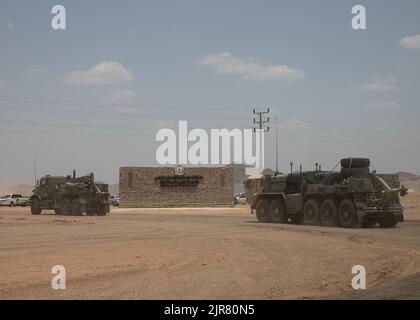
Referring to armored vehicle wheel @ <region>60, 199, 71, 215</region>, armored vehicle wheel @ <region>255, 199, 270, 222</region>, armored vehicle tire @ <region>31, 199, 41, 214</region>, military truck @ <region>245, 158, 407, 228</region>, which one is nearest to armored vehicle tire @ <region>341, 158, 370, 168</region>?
military truck @ <region>245, 158, 407, 228</region>

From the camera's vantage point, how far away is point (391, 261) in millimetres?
13984

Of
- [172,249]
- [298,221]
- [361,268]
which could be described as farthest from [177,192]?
[361,268]

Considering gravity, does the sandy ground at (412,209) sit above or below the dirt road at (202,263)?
below

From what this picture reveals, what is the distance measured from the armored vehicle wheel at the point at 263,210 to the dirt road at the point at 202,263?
27.3 ft

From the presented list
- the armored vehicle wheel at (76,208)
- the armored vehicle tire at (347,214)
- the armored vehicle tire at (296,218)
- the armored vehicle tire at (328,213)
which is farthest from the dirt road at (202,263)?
the armored vehicle wheel at (76,208)

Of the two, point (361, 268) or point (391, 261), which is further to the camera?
point (391, 261)

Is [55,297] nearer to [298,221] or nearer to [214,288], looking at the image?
[214,288]

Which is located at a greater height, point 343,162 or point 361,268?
point 343,162

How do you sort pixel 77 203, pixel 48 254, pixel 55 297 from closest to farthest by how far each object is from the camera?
pixel 55 297 < pixel 48 254 < pixel 77 203

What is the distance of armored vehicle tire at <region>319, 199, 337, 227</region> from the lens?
2602cm

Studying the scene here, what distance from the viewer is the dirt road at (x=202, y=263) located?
997 cm

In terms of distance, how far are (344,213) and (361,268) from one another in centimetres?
1294

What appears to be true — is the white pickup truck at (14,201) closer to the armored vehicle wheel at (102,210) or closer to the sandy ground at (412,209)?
the armored vehicle wheel at (102,210)

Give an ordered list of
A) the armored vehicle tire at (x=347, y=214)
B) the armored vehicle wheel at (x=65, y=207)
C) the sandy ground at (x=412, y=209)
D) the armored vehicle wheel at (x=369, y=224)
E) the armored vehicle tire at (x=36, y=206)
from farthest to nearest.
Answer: the armored vehicle tire at (x=36, y=206)
the armored vehicle wheel at (x=65, y=207)
the sandy ground at (x=412, y=209)
the armored vehicle wheel at (x=369, y=224)
the armored vehicle tire at (x=347, y=214)
